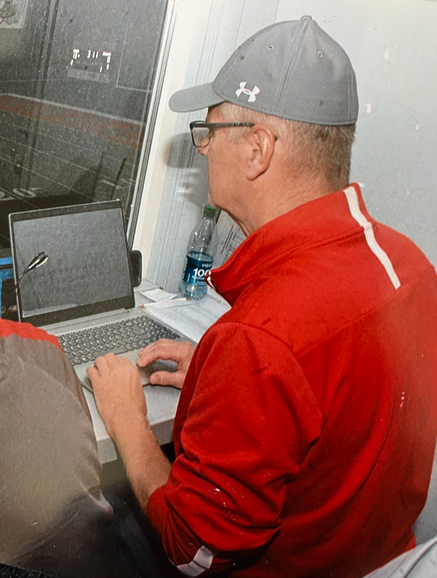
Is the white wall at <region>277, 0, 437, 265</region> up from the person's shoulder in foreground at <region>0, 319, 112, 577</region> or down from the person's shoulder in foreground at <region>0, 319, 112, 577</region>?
up

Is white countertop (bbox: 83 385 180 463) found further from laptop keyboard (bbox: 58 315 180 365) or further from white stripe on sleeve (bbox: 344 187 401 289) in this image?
white stripe on sleeve (bbox: 344 187 401 289)

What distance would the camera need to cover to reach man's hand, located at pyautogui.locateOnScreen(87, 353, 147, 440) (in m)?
0.79

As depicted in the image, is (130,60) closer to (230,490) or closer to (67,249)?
(67,249)

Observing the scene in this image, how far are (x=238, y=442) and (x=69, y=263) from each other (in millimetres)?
408

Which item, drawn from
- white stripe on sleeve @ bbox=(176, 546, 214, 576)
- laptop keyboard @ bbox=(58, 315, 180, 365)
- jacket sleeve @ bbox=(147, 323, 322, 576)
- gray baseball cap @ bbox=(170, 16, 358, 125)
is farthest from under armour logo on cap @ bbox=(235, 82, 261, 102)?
white stripe on sleeve @ bbox=(176, 546, 214, 576)

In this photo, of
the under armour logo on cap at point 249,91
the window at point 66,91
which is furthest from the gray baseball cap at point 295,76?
the window at point 66,91

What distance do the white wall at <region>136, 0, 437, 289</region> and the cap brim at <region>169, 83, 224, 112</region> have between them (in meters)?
0.07

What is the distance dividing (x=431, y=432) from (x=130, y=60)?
81 centimetres

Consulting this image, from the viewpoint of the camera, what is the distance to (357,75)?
79 centimetres

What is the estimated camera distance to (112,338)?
0.95 meters

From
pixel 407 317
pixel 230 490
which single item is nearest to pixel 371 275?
pixel 407 317

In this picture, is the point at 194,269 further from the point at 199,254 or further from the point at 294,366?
the point at 294,366

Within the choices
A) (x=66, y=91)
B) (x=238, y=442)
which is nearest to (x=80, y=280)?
(x=66, y=91)

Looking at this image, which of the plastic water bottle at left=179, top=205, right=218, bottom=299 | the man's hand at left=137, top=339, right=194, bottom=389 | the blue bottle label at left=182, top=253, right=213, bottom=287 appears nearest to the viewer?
the man's hand at left=137, top=339, right=194, bottom=389
